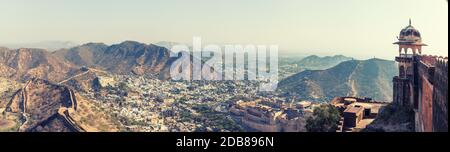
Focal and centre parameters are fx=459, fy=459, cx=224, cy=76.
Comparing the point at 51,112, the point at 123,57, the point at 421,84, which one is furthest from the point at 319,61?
the point at 421,84

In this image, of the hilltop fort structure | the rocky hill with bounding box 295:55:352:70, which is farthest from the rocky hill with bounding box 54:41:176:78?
the hilltop fort structure

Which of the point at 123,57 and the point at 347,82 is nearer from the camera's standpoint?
the point at 347,82

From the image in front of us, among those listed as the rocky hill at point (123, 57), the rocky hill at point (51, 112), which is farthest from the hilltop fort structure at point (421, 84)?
the rocky hill at point (123, 57)

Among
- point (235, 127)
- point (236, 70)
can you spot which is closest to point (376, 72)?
point (236, 70)

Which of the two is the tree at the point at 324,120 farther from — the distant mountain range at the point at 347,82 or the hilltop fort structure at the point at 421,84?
the distant mountain range at the point at 347,82

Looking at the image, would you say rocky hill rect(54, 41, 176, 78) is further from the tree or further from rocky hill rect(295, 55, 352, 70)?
the tree

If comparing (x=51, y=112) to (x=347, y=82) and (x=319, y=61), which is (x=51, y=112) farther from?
(x=319, y=61)
